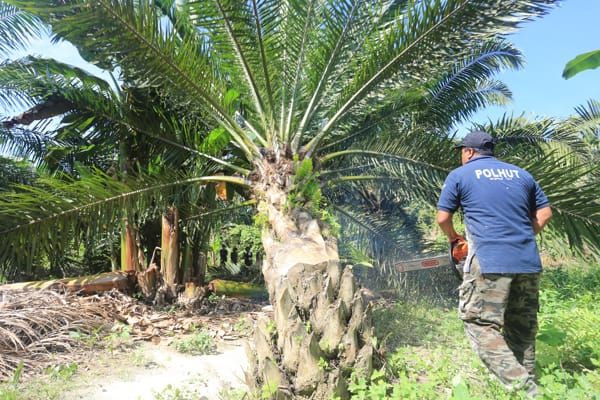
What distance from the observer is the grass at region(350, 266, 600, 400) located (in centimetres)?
252

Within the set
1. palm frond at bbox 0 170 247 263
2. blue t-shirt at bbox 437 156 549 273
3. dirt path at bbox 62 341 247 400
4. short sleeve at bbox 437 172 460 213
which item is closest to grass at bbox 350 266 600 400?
blue t-shirt at bbox 437 156 549 273

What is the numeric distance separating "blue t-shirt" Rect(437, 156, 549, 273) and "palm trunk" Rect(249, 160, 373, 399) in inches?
36.1

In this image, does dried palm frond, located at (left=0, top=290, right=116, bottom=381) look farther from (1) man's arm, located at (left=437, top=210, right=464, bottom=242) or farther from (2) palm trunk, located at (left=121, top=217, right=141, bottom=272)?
(1) man's arm, located at (left=437, top=210, right=464, bottom=242)

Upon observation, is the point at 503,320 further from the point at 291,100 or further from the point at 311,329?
the point at 291,100

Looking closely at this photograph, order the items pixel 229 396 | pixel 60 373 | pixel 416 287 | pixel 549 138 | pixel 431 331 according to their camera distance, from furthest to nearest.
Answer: pixel 549 138, pixel 416 287, pixel 431 331, pixel 60 373, pixel 229 396

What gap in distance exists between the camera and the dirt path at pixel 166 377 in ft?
10.7

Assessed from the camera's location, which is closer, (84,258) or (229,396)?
(229,396)

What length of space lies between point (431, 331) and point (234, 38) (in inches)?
141

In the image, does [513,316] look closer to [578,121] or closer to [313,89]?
[313,89]

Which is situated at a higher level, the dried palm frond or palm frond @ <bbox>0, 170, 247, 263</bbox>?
palm frond @ <bbox>0, 170, 247, 263</bbox>

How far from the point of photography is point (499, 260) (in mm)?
2760

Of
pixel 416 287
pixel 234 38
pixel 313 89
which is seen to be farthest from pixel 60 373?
pixel 416 287

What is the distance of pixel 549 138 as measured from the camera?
28.0ft

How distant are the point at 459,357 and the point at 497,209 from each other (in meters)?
1.41
